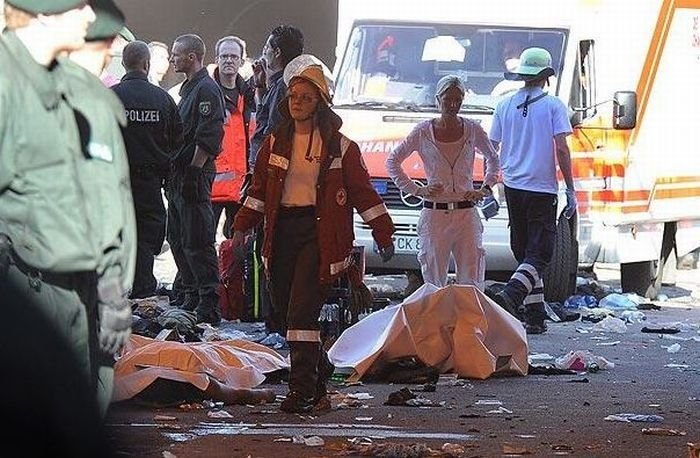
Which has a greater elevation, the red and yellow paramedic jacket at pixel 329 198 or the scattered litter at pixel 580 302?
the red and yellow paramedic jacket at pixel 329 198

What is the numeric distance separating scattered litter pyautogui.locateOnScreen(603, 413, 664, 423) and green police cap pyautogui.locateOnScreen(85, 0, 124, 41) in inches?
162

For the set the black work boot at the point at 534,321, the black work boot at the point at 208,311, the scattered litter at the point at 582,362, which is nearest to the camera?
the scattered litter at the point at 582,362

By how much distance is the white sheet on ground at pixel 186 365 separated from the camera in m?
9.52

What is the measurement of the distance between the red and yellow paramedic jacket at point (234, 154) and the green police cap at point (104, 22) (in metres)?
8.27

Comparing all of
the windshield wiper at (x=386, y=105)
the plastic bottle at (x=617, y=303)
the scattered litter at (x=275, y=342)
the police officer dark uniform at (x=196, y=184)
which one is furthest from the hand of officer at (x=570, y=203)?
the scattered litter at (x=275, y=342)

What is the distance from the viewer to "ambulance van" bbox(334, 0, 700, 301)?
1528cm

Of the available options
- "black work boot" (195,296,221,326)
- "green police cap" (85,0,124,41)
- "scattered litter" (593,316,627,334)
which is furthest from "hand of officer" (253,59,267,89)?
"green police cap" (85,0,124,41)

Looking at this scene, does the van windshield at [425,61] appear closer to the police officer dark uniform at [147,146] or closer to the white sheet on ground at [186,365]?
the police officer dark uniform at [147,146]

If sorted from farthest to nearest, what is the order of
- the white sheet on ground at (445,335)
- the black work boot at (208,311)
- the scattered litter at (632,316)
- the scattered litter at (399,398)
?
the scattered litter at (632,316) → the black work boot at (208,311) → the white sheet on ground at (445,335) → the scattered litter at (399,398)

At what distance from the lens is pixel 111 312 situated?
5.77 meters

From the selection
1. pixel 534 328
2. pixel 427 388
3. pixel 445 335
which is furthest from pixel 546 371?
pixel 534 328

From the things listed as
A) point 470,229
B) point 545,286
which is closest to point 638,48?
point 545,286

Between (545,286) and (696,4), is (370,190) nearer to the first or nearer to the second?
(545,286)

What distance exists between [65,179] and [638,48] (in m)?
12.3
